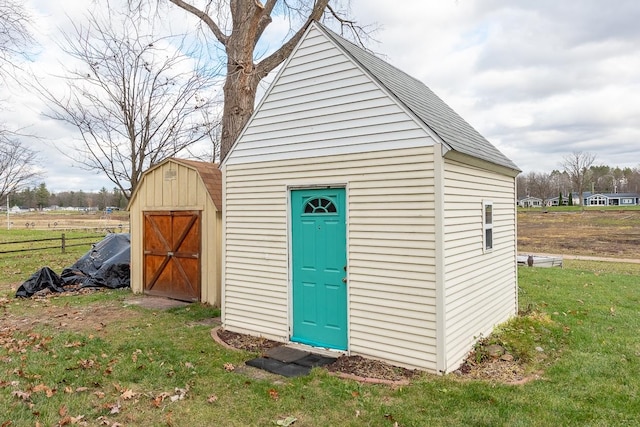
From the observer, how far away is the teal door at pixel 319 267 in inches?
217

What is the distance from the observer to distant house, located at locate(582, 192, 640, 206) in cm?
9731

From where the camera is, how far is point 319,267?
5.70 metres

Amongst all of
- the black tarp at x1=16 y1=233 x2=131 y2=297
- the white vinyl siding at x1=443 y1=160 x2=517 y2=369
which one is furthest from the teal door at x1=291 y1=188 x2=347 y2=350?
the black tarp at x1=16 y1=233 x2=131 y2=297

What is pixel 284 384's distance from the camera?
4.48 metres

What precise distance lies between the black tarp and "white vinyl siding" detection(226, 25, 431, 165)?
6616 mm

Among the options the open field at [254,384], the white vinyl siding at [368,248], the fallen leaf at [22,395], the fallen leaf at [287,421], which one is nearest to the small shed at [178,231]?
the open field at [254,384]

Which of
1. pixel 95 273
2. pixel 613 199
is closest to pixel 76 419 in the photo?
pixel 95 273

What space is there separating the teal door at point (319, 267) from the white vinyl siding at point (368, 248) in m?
0.16

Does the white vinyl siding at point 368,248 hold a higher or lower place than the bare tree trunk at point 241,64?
lower

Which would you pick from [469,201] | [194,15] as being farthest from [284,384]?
[194,15]

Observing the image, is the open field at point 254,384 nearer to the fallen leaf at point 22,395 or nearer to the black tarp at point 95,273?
the fallen leaf at point 22,395

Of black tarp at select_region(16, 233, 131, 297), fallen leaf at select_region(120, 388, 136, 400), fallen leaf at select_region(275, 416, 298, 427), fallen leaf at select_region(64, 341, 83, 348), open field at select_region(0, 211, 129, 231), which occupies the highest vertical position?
open field at select_region(0, 211, 129, 231)

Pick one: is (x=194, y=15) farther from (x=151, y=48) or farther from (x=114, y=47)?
(x=114, y=47)

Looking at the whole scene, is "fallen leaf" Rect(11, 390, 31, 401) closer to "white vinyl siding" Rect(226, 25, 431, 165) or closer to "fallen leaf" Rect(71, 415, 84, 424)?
"fallen leaf" Rect(71, 415, 84, 424)
